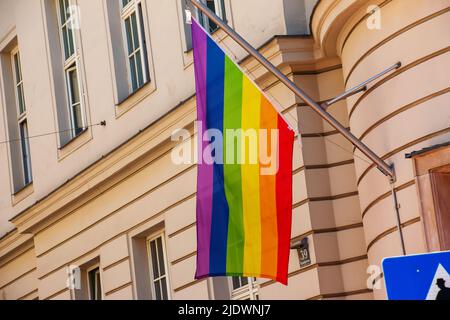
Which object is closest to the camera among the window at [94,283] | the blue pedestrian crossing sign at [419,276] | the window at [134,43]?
the blue pedestrian crossing sign at [419,276]

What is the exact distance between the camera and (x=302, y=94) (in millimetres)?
11727

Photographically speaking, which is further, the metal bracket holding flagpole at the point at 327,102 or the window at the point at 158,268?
the window at the point at 158,268

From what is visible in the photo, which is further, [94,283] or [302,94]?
[94,283]

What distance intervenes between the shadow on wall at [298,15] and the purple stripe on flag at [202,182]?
288 cm

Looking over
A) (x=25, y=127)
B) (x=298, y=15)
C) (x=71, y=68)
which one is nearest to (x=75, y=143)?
(x=71, y=68)

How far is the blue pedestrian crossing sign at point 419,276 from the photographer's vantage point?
257 inches

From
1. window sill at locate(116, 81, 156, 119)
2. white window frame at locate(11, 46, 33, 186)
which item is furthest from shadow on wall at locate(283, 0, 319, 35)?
white window frame at locate(11, 46, 33, 186)

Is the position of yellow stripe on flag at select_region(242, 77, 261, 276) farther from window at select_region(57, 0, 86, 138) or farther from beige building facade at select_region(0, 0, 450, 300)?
window at select_region(57, 0, 86, 138)

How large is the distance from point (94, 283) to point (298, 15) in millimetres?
7825

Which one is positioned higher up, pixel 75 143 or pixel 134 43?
pixel 134 43

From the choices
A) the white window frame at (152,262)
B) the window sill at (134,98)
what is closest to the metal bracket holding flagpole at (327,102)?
the window sill at (134,98)

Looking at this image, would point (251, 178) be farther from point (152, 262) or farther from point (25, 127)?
point (25, 127)

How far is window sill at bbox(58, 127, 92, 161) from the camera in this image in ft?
69.1

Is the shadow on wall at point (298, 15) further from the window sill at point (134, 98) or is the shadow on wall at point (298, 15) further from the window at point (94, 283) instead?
the window at point (94, 283)
